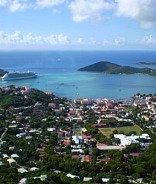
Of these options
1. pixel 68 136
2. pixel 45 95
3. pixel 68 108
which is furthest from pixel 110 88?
pixel 68 136

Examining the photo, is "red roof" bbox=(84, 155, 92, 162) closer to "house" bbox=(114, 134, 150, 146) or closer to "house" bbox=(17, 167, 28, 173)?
"house" bbox=(114, 134, 150, 146)

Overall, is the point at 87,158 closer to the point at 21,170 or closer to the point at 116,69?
the point at 21,170

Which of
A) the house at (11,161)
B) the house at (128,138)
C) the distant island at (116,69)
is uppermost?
the distant island at (116,69)

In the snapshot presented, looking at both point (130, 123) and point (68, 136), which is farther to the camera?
point (130, 123)

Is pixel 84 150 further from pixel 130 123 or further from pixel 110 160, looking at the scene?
pixel 130 123

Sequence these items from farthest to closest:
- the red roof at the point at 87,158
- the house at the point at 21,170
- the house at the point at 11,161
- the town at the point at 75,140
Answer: the red roof at the point at 87,158
the house at the point at 11,161
the house at the point at 21,170
the town at the point at 75,140

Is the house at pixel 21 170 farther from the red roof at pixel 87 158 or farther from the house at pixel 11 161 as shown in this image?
the red roof at pixel 87 158

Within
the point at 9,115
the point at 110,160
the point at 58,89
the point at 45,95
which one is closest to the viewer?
the point at 110,160

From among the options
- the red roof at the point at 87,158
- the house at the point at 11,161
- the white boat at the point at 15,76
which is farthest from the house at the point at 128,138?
the white boat at the point at 15,76

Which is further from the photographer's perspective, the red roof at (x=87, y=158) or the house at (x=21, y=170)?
the red roof at (x=87, y=158)
